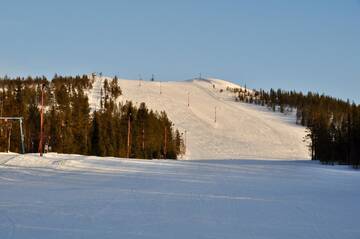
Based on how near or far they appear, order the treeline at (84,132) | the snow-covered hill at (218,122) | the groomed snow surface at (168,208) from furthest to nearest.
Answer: the snow-covered hill at (218,122), the treeline at (84,132), the groomed snow surface at (168,208)

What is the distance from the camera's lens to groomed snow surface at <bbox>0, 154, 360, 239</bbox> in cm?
998

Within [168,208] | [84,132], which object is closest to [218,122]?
[84,132]

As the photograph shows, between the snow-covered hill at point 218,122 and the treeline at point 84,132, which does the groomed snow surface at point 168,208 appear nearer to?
the treeline at point 84,132

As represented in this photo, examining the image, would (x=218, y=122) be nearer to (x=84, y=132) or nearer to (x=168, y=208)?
(x=84, y=132)

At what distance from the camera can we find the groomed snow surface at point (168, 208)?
9.98 meters

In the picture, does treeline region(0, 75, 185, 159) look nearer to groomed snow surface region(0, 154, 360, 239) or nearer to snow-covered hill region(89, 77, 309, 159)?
snow-covered hill region(89, 77, 309, 159)

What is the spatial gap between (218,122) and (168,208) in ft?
425

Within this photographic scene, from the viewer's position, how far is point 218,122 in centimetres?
14250

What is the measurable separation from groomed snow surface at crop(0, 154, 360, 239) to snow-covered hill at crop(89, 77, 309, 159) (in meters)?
74.0

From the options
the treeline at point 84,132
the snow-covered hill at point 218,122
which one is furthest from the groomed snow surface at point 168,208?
the snow-covered hill at point 218,122

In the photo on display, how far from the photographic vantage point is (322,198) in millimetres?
16594

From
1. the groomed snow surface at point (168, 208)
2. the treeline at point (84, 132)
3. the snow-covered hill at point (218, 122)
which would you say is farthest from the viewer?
the snow-covered hill at point (218, 122)

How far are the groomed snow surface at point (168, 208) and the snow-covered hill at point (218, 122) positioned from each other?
74.0m

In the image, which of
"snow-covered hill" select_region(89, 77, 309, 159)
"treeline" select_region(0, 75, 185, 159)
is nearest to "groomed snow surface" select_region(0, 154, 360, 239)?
"treeline" select_region(0, 75, 185, 159)
